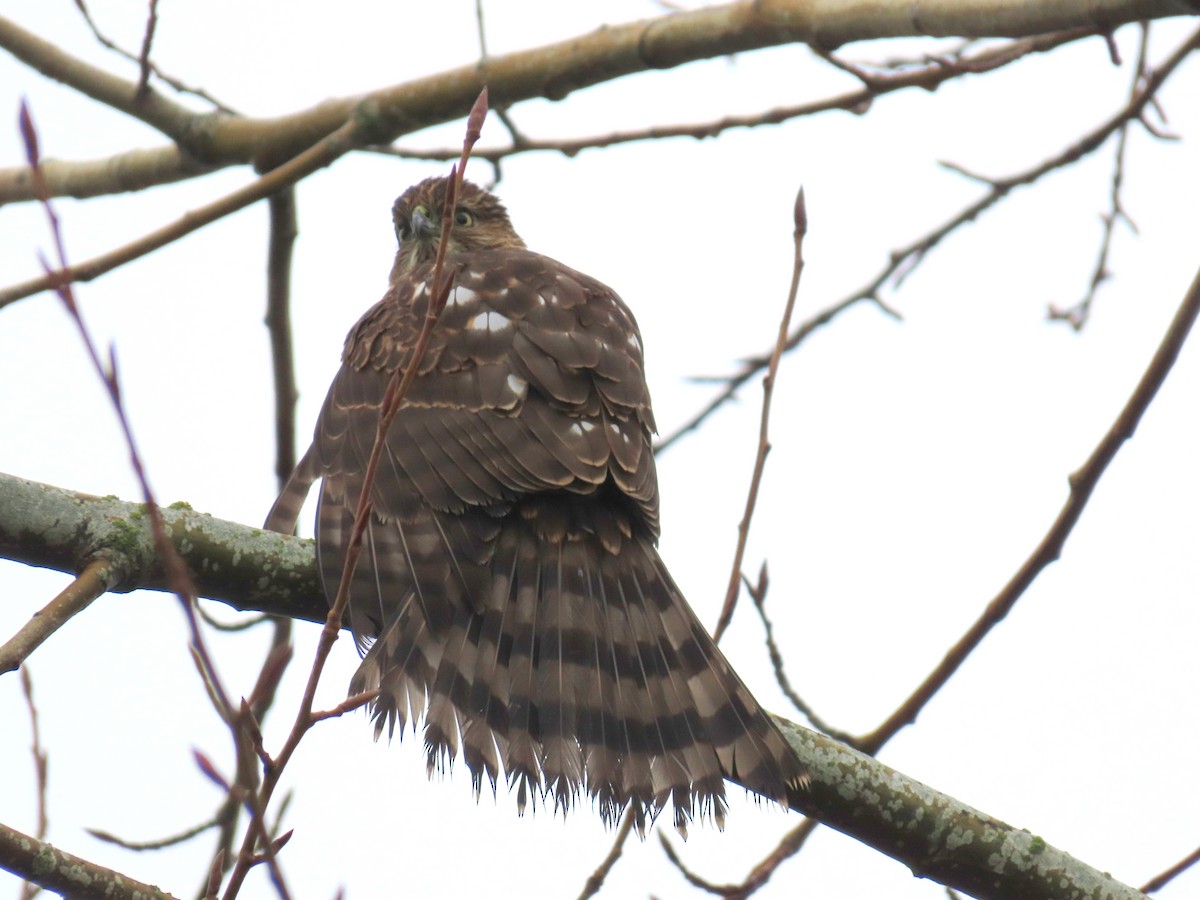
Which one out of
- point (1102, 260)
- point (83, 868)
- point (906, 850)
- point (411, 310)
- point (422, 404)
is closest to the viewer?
point (83, 868)

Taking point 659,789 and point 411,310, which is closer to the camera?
point 659,789

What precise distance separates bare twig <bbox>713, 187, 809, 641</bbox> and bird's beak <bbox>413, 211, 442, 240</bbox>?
2.58 metres

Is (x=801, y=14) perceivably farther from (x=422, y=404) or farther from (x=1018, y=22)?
(x=422, y=404)

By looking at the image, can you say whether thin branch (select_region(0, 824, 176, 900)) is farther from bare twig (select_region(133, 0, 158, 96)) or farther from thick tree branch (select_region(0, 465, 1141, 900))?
bare twig (select_region(133, 0, 158, 96))

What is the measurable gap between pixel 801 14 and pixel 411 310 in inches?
53.2

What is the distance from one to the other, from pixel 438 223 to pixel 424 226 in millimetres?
61

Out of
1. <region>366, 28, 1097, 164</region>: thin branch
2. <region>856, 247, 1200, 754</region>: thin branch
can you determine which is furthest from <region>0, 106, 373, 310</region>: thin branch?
<region>856, 247, 1200, 754</region>: thin branch

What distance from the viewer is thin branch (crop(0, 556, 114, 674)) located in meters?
2.18

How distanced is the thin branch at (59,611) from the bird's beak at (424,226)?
2876mm

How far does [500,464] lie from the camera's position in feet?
11.3

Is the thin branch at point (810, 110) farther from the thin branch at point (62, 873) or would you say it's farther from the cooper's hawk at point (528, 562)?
the thin branch at point (62, 873)

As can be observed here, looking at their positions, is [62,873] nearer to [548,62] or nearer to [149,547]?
[149,547]

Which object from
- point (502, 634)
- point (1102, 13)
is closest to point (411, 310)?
point (502, 634)

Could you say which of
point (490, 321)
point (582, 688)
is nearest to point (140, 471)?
point (582, 688)
